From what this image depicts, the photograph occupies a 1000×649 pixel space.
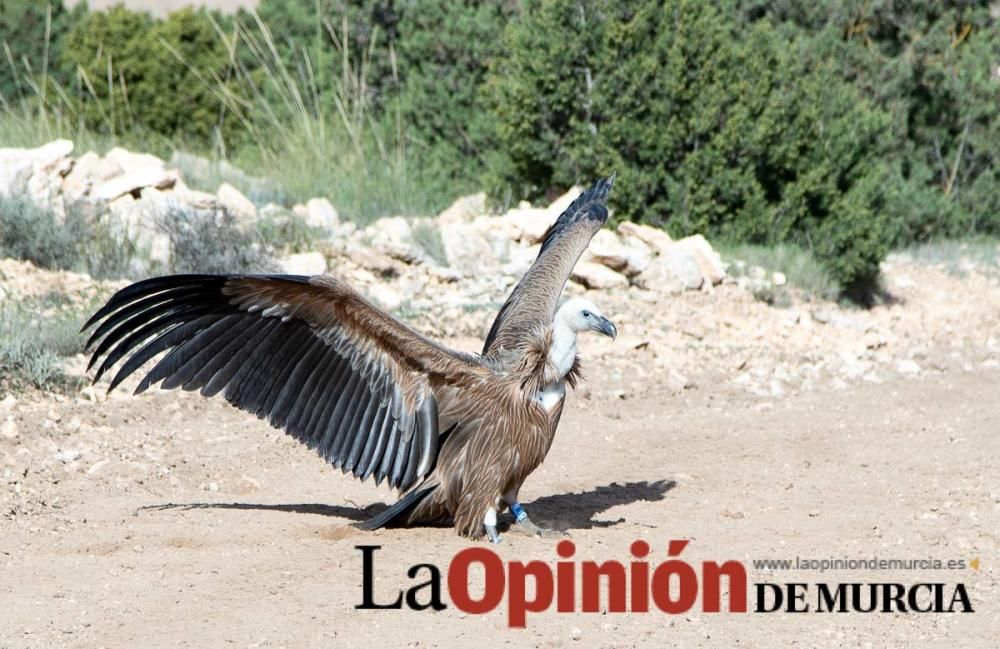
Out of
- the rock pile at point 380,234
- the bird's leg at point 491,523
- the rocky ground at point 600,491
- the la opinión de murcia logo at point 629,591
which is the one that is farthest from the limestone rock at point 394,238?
the la opinión de murcia logo at point 629,591

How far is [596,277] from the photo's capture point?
1151 cm

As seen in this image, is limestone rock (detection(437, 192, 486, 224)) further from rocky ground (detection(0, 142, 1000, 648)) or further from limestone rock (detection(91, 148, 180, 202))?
limestone rock (detection(91, 148, 180, 202))

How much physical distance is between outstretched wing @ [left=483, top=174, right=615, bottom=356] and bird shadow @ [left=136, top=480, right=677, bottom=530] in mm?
861

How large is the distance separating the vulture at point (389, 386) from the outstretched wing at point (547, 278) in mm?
246

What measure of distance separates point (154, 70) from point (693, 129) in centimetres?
836

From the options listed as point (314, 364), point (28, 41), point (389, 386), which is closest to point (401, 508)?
point (389, 386)

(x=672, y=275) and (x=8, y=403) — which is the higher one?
(x=672, y=275)

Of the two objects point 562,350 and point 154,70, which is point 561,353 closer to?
point 562,350

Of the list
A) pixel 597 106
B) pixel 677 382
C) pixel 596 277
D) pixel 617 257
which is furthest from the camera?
pixel 597 106

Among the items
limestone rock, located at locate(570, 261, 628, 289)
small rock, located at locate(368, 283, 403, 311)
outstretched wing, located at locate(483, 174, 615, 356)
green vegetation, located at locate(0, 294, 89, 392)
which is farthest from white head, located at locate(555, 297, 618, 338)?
limestone rock, located at locate(570, 261, 628, 289)

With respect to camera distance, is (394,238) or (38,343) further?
(394,238)

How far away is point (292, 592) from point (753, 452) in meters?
3.51

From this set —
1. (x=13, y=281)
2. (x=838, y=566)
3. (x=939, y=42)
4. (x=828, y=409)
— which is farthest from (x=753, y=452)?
(x=939, y=42)

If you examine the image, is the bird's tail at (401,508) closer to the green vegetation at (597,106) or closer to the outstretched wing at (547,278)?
the outstretched wing at (547,278)
